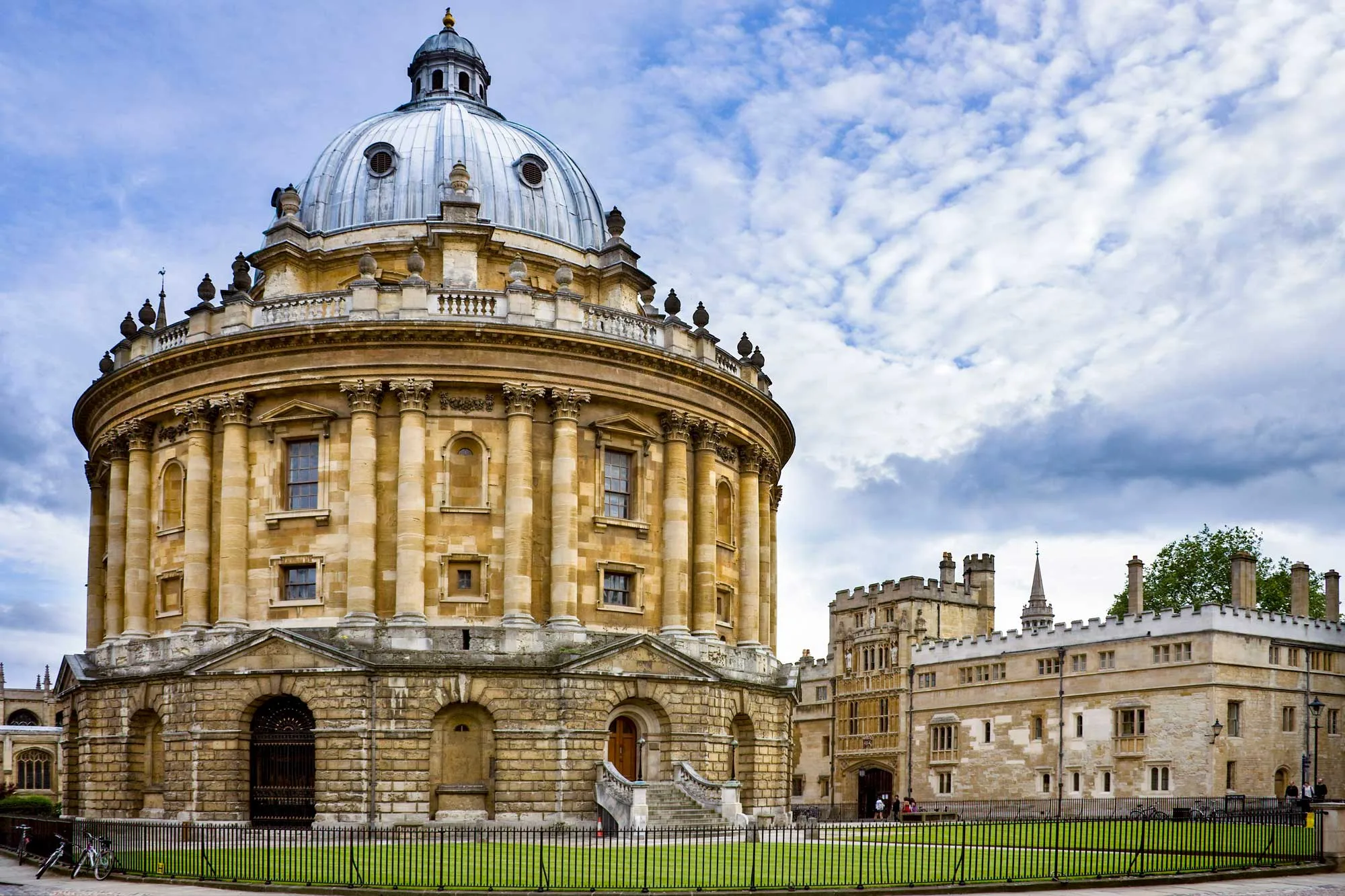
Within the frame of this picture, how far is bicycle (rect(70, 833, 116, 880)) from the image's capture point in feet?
96.5

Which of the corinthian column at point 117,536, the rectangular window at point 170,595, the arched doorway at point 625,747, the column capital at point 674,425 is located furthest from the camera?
the corinthian column at point 117,536

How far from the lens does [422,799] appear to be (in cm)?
4162

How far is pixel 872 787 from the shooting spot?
9150 centimetres

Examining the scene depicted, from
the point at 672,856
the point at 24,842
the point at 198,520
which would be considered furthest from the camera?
the point at 198,520

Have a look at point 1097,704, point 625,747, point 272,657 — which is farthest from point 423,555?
point 1097,704

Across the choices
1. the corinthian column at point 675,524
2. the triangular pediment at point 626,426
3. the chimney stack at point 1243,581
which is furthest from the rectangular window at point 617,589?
the chimney stack at point 1243,581

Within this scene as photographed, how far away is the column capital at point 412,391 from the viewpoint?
44406 mm

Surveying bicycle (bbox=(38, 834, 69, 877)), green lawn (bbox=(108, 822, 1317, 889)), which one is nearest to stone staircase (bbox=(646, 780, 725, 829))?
green lawn (bbox=(108, 822, 1317, 889))

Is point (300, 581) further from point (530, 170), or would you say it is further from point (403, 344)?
point (530, 170)

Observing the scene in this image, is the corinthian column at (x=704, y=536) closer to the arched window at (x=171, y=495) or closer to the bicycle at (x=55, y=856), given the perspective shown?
the arched window at (x=171, y=495)

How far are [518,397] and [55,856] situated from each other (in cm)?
1933

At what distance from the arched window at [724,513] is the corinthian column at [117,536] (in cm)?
2014

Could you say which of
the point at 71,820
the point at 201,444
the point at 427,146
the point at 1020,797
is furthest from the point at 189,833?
the point at 1020,797

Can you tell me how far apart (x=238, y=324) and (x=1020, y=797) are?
48768mm
